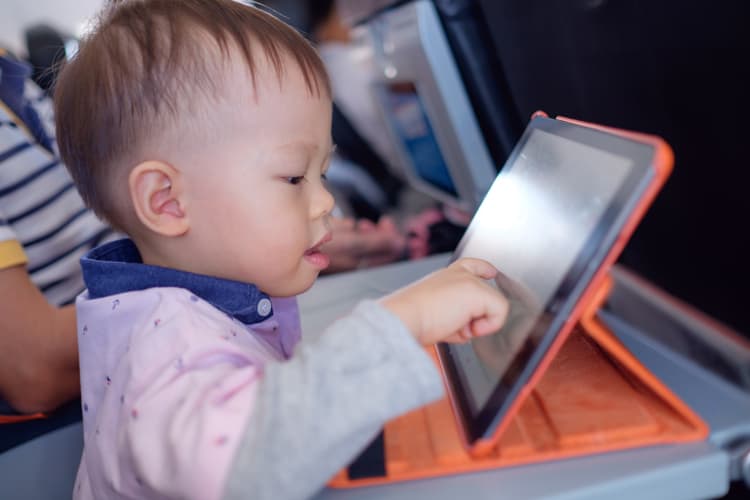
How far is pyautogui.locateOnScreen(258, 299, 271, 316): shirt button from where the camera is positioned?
0.66m

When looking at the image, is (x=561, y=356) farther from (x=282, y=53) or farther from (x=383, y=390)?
(x=282, y=53)

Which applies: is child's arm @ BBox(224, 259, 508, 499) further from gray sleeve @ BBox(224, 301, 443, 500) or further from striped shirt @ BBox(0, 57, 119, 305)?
striped shirt @ BBox(0, 57, 119, 305)

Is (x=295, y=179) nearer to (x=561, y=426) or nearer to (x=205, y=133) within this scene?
(x=205, y=133)

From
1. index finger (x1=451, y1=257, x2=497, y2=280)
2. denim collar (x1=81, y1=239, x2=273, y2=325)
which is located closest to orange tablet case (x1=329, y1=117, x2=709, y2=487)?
index finger (x1=451, y1=257, x2=497, y2=280)

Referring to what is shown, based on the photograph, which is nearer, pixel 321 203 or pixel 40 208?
pixel 321 203

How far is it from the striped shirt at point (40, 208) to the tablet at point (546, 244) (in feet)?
2.16

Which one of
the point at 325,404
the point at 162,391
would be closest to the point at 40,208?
the point at 162,391

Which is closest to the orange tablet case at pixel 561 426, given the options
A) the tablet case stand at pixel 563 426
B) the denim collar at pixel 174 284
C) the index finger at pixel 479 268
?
the tablet case stand at pixel 563 426

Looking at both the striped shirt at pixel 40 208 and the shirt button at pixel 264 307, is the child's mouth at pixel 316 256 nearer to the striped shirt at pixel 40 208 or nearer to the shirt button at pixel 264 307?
the shirt button at pixel 264 307

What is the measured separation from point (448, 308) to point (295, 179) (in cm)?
22

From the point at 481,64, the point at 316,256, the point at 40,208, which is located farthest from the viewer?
the point at 481,64

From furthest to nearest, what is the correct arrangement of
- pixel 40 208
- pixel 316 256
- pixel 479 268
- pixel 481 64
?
pixel 481 64 < pixel 40 208 < pixel 316 256 < pixel 479 268

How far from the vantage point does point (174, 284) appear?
62 cm

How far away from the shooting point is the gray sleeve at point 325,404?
1.41 ft
